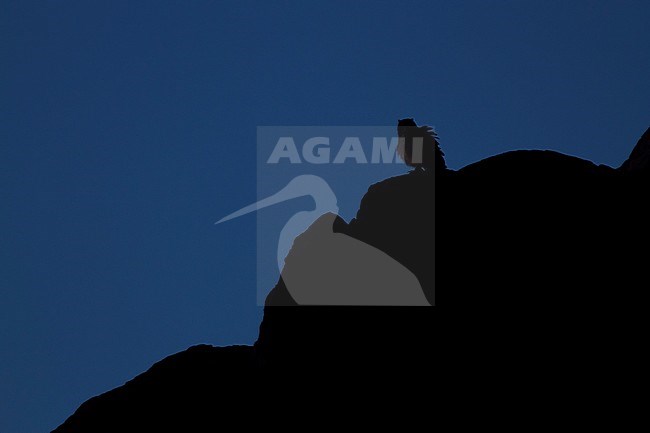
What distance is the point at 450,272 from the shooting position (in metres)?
21.3

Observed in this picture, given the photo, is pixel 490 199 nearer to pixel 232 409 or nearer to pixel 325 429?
pixel 325 429

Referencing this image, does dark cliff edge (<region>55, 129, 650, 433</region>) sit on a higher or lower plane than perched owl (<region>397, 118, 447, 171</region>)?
lower

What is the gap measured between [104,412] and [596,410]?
Result: 929 inches

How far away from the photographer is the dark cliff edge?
19.5m

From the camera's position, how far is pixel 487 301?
2042 centimetres

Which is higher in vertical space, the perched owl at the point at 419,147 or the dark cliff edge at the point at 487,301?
the perched owl at the point at 419,147

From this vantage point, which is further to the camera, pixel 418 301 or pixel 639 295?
pixel 418 301

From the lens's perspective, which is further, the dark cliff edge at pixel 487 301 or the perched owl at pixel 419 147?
the perched owl at pixel 419 147

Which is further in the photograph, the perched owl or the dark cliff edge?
the perched owl

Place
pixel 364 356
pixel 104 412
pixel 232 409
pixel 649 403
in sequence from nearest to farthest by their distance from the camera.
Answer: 1. pixel 649 403
2. pixel 364 356
3. pixel 232 409
4. pixel 104 412

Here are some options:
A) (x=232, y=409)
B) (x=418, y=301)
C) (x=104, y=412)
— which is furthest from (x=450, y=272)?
(x=104, y=412)

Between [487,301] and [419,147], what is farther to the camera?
[419,147]

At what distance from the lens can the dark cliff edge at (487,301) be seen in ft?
64.1

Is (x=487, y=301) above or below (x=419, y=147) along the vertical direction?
below
